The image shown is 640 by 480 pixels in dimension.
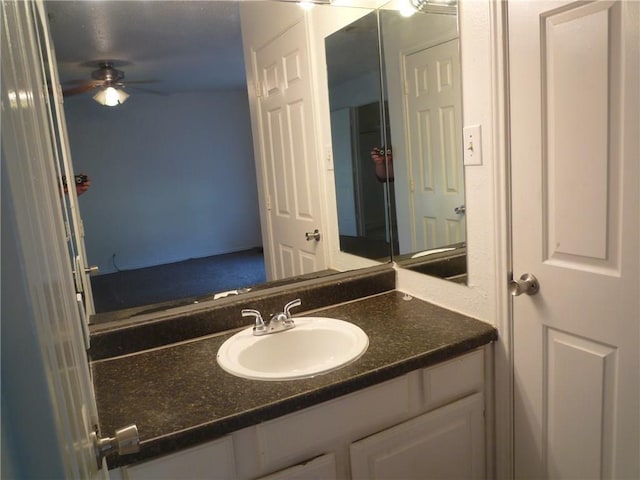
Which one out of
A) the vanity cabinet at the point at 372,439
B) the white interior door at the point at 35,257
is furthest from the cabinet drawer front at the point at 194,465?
the white interior door at the point at 35,257

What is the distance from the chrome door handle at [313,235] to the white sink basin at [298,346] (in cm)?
36

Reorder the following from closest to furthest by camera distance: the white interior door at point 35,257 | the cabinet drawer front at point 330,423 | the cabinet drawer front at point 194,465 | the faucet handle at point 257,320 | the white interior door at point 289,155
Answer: the white interior door at point 35,257, the cabinet drawer front at point 194,465, the cabinet drawer front at point 330,423, the faucet handle at point 257,320, the white interior door at point 289,155

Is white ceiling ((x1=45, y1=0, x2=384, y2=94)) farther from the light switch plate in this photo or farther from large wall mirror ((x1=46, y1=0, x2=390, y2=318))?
the light switch plate

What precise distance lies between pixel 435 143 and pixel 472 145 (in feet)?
0.83

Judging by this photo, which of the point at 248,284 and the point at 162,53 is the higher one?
the point at 162,53

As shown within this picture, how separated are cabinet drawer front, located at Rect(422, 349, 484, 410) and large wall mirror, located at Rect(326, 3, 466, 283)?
9.9 inches

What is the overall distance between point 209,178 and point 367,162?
2.01ft

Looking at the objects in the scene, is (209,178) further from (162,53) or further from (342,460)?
(342,460)

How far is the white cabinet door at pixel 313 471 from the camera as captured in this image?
1.08 metres

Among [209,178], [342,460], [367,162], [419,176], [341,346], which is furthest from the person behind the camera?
[367,162]

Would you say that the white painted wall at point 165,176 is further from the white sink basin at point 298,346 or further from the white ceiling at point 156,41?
the white sink basin at point 298,346

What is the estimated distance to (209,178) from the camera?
1538 mm

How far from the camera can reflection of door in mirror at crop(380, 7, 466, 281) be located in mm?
1406

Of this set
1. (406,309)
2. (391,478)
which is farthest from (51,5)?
(391,478)
